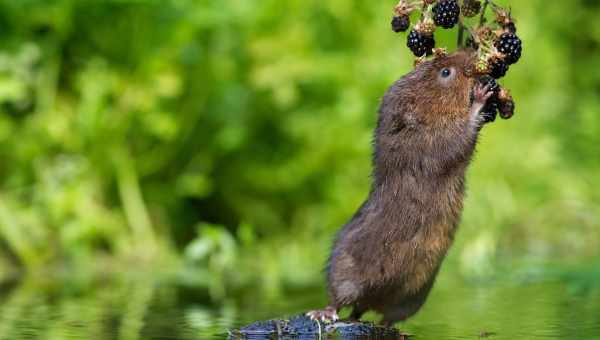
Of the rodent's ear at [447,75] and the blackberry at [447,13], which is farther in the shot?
the rodent's ear at [447,75]

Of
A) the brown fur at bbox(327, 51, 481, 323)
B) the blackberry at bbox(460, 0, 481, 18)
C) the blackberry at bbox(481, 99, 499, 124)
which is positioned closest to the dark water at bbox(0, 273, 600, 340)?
the brown fur at bbox(327, 51, 481, 323)

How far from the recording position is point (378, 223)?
4.80m

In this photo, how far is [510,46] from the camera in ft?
15.1

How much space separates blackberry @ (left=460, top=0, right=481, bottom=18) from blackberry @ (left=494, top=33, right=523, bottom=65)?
0.18m

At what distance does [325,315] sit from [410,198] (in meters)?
0.61

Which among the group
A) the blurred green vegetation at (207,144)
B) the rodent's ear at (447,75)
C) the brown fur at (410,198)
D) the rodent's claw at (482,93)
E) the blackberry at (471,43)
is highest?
the blurred green vegetation at (207,144)

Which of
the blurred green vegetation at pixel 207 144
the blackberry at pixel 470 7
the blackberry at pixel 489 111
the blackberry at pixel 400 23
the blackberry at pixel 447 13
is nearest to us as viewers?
the blackberry at pixel 447 13

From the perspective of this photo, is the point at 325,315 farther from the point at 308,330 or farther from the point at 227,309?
the point at 227,309

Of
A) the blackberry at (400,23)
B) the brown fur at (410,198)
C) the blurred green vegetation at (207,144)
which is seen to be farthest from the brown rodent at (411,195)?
the blurred green vegetation at (207,144)

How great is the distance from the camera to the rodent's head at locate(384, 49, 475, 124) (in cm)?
495

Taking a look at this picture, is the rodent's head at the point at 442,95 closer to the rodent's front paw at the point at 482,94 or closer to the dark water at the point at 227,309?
the rodent's front paw at the point at 482,94

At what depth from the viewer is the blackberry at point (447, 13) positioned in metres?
4.53

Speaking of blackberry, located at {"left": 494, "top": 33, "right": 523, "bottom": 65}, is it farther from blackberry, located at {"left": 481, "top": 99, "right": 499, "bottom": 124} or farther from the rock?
the rock

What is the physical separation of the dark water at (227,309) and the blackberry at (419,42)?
117 centimetres
